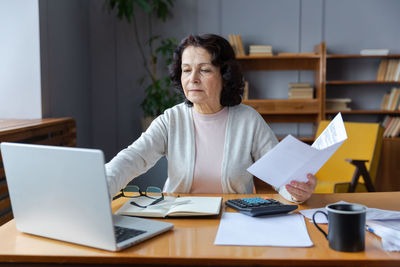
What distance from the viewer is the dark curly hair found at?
1872 millimetres

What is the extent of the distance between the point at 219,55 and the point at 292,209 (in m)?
0.80

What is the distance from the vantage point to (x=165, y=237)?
1159 millimetres

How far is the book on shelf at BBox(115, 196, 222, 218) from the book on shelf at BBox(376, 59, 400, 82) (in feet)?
12.2

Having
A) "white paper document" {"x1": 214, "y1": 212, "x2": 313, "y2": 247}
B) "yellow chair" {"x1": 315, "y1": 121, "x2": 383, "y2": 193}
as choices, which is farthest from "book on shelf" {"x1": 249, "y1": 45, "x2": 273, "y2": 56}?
"white paper document" {"x1": 214, "y1": 212, "x2": 313, "y2": 247}

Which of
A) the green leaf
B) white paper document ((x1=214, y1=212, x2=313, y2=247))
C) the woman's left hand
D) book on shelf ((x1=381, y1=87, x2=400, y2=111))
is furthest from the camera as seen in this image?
book on shelf ((x1=381, y1=87, x2=400, y2=111))

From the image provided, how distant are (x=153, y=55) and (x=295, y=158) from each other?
151 inches

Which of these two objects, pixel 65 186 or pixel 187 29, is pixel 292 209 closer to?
pixel 65 186

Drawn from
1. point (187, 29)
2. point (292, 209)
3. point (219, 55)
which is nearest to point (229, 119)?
point (219, 55)

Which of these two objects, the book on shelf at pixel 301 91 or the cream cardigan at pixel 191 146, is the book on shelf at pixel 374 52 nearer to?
the book on shelf at pixel 301 91

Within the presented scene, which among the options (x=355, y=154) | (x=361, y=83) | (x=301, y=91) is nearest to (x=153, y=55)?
(x=301, y=91)

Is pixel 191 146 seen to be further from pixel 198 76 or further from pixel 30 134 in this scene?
pixel 30 134

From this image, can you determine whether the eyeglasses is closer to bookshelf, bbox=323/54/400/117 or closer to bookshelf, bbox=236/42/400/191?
bookshelf, bbox=236/42/400/191

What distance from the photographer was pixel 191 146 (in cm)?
188

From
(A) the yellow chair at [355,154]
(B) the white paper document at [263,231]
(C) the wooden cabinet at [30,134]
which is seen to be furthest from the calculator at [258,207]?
(A) the yellow chair at [355,154]
